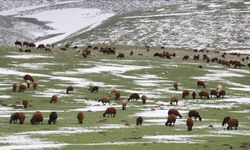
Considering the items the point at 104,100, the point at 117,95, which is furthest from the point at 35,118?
the point at 117,95

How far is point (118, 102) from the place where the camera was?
152 feet

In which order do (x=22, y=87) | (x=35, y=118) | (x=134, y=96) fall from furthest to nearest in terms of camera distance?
(x=22, y=87)
(x=134, y=96)
(x=35, y=118)

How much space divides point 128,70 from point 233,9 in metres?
83.9

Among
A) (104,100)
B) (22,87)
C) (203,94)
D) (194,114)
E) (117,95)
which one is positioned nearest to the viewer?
(194,114)

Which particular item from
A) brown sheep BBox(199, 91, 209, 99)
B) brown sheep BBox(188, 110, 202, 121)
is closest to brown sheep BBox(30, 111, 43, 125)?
brown sheep BBox(188, 110, 202, 121)

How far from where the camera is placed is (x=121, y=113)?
40.1m

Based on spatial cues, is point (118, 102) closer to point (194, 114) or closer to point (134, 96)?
point (134, 96)

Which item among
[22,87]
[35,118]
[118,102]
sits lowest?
[118,102]

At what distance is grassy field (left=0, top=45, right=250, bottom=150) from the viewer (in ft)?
93.6

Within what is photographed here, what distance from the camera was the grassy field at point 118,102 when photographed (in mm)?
28531

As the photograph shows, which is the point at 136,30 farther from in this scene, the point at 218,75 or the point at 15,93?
the point at 15,93

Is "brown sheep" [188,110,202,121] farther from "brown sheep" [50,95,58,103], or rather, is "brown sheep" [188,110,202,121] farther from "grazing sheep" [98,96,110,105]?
"brown sheep" [50,95,58,103]

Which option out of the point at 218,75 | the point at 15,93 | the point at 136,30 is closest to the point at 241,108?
the point at 15,93

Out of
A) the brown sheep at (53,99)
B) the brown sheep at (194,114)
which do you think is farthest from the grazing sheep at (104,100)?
the brown sheep at (194,114)
